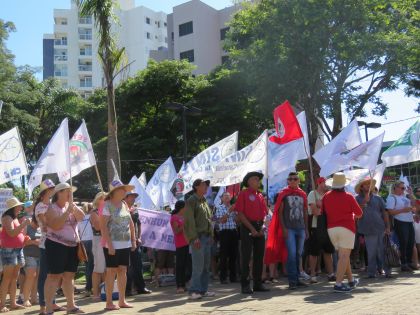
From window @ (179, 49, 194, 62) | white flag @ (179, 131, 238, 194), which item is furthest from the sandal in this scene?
window @ (179, 49, 194, 62)

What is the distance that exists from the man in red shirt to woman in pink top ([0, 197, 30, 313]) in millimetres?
4701

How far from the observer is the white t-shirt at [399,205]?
1097 cm

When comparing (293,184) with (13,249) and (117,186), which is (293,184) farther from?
(13,249)

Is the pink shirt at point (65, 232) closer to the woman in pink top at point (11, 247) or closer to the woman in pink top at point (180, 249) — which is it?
the woman in pink top at point (11, 247)

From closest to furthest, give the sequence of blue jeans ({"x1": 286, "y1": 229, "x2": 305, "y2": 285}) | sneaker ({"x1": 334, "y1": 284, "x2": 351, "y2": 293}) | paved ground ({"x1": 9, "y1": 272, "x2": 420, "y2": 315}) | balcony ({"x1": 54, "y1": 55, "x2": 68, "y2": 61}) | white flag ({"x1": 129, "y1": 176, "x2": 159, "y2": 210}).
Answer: paved ground ({"x1": 9, "y1": 272, "x2": 420, "y2": 315}) → sneaker ({"x1": 334, "y1": 284, "x2": 351, "y2": 293}) → blue jeans ({"x1": 286, "y1": 229, "x2": 305, "y2": 285}) → white flag ({"x1": 129, "y1": 176, "x2": 159, "y2": 210}) → balcony ({"x1": 54, "y1": 55, "x2": 68, "y2": 61})

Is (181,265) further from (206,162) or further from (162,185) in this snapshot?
(162,185)

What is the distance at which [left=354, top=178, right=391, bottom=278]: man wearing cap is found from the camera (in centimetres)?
1016

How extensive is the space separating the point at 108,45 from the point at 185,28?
39464 mm

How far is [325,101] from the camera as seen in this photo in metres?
24.9

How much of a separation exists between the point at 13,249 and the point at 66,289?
1835 mm

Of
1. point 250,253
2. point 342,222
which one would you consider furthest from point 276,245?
point 342,222

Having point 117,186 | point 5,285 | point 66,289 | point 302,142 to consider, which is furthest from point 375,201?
point 5,285

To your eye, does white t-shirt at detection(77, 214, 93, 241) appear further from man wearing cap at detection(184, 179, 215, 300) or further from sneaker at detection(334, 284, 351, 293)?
sneaker at detection(334, 284, 351, 293)

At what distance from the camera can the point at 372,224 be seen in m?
10.2
